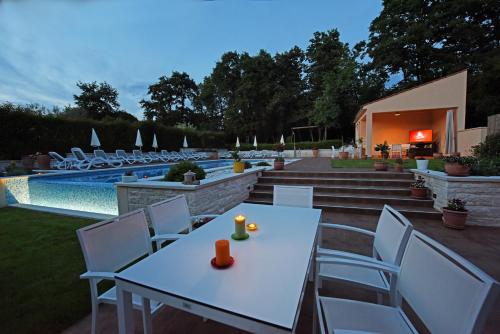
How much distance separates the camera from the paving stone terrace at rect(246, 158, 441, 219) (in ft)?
14.4

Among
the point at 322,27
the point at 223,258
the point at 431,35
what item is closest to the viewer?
the point at 223,258

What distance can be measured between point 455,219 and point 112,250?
4.71 metres

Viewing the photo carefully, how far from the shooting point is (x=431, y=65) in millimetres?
15867

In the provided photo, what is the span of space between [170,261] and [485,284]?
1.36m

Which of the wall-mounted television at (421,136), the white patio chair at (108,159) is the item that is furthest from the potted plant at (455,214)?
the white patio chair at (108,159)

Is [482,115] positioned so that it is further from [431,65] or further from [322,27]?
[322,27]

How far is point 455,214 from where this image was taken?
347 centimetres

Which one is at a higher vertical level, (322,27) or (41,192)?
(322,27)

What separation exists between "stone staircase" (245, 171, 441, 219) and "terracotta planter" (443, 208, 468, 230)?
43 cm

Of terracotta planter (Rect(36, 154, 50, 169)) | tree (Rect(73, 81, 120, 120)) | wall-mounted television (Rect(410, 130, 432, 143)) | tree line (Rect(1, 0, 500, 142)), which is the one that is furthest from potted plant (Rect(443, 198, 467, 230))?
tree (Rect(73, 81, 120, 120))

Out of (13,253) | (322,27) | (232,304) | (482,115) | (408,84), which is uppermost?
(322,27)

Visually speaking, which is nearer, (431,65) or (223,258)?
(223,258)

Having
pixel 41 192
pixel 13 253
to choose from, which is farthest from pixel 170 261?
pixel 41 192

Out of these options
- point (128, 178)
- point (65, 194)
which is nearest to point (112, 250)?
point (128, 178)
